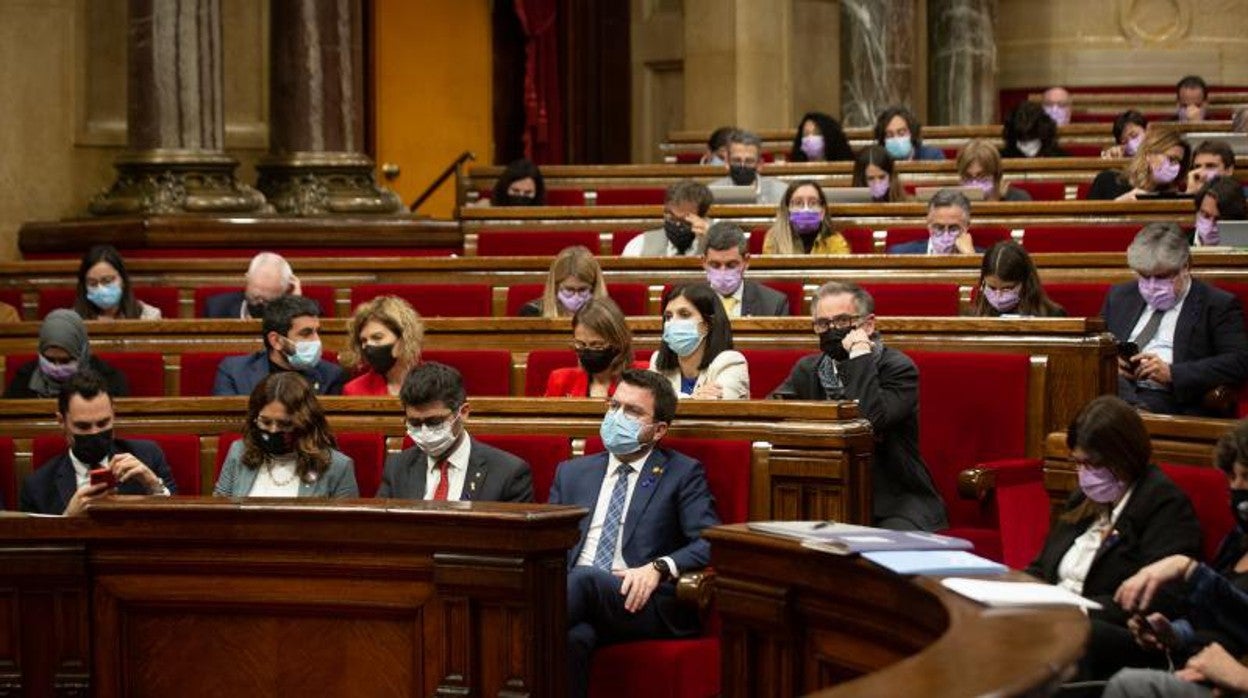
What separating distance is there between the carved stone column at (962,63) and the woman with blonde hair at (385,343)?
10.7 metres

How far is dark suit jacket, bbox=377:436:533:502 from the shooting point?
5758 mm

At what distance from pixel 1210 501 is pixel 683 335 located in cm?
193

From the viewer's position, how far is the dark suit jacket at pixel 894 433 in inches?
246

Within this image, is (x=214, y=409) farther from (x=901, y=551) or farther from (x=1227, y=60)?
(x=1227, y=60)

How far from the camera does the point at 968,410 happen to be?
6.82 metres

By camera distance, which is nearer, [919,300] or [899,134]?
[919,300]

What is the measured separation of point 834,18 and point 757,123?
1.65 meters

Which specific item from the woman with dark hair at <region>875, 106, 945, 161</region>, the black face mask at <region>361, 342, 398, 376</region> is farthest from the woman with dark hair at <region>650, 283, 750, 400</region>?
the woman with dark hair at <region>875, 106, 945, 161</region>

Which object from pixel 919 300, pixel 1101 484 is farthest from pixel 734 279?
pixel 1101 484

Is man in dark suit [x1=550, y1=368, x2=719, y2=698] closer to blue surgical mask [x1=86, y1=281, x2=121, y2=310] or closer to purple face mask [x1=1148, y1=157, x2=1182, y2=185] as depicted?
blue surgical mask [x1=86, y1=281, x2=121, y2=310]

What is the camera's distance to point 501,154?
1584 cm

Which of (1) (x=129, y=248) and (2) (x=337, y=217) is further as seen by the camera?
(2) (x=337, y=217)

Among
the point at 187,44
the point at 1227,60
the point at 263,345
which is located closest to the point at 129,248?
the point at 187,44

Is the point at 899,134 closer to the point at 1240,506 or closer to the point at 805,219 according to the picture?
the point at 805,219
